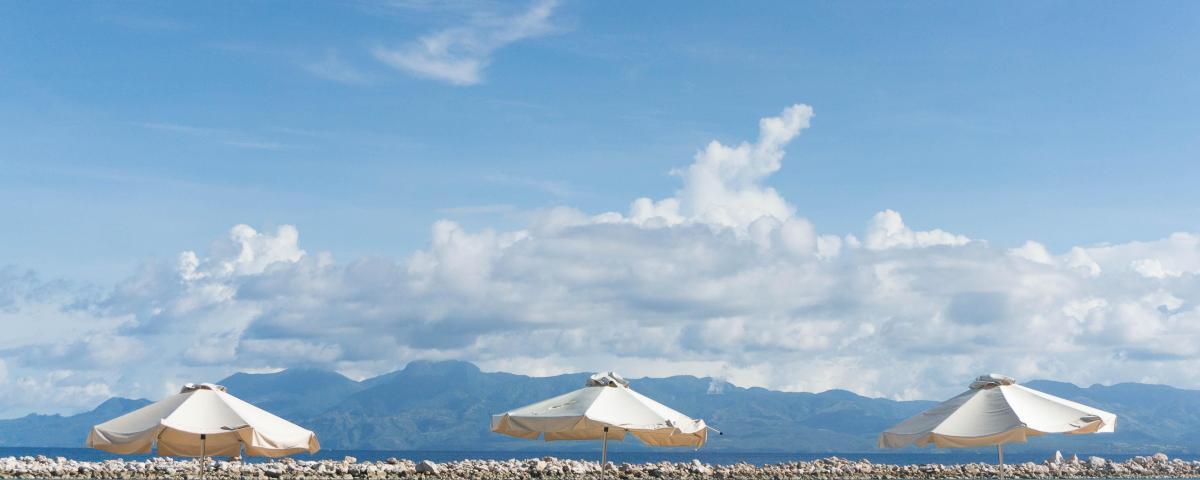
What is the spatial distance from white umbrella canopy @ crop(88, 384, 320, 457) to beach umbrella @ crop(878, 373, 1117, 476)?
34.4 ft

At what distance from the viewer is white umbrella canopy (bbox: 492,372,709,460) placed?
22391mm

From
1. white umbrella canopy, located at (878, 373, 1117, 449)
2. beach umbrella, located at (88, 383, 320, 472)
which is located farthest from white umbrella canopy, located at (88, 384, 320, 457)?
white umbrella canopy, located at (878, 373, 1117, 449)

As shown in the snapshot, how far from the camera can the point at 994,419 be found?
69.0ft

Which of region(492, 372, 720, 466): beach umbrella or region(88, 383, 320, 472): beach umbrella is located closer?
region(88, 383, 320, 472): beach umbrella

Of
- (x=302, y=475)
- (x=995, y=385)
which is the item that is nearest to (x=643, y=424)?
(x=995, y=385)

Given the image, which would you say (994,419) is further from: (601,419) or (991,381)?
(601,419)

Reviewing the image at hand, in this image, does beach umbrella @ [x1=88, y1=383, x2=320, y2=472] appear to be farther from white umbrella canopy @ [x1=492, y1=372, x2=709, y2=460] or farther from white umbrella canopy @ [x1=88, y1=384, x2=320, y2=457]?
white umbrella canopy @ [x1=492, y1=372, x2=709, y2=460]

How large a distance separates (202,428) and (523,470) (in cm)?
4546

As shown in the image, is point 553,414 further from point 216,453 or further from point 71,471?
point 71,471

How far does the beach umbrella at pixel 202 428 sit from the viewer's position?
20.5 metres

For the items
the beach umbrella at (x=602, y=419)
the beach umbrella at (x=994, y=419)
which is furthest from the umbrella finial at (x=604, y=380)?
the beach umbrella at (x=994, y=419)

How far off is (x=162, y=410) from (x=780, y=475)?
50.7m

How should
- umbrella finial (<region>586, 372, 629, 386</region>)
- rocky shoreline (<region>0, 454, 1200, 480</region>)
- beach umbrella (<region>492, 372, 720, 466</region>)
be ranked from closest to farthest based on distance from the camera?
beach umbrella (<region>492, 372, 720, 466</region>), umbrella finial (<region>586, 372, 629, 386</region>), rocky shoreline (<region>0, 454, 1200, 480</region>)

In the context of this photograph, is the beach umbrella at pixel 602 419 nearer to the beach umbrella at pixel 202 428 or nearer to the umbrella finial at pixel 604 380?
the umbrella finial at pixel 604 380
